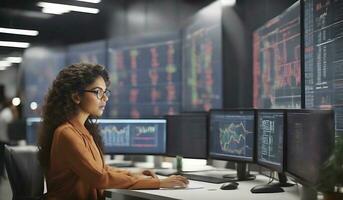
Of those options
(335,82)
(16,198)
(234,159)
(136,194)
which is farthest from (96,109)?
(335,82)

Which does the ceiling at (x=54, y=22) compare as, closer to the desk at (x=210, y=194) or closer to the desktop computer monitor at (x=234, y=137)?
the desktop computer monitor at (x=234, y=137)

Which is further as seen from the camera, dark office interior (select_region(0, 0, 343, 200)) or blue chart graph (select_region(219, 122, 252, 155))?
blue chart graph (select_region(219, 122, 252, 155))

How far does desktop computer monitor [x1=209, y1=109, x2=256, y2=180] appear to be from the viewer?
8.77 feet

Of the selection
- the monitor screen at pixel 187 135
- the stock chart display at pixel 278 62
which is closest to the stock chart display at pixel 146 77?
the stock chart display at pixel 278 62

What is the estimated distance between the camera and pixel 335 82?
2457 millimetres

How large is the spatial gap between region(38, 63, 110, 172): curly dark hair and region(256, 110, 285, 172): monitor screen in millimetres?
919

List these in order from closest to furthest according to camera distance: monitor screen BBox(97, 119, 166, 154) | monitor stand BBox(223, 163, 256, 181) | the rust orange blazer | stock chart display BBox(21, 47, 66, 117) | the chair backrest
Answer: the rust orange blazer < the chair backrest < monitor stand BBox(223, 163, 256, 181) < monitor screen BBox(97, 119, 166, 154) < stock chart display BBox(21, 47, 66, 117)

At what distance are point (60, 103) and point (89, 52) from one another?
3.44 metres

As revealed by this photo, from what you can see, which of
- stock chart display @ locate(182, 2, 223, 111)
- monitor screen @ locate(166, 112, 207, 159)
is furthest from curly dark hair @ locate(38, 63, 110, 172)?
stock chart display @ locate(182, 2, 223, 111)

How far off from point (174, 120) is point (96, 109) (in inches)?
40.9

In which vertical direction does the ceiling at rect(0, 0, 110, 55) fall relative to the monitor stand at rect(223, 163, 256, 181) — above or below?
above

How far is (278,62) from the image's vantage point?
336 centimetres

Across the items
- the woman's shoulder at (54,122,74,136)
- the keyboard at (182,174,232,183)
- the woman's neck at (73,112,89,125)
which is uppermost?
the woman's neck at (73,112,89,125)

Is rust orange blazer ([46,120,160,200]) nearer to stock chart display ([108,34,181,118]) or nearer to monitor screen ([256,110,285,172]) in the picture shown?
monitor screen ([256,110,285,172])
